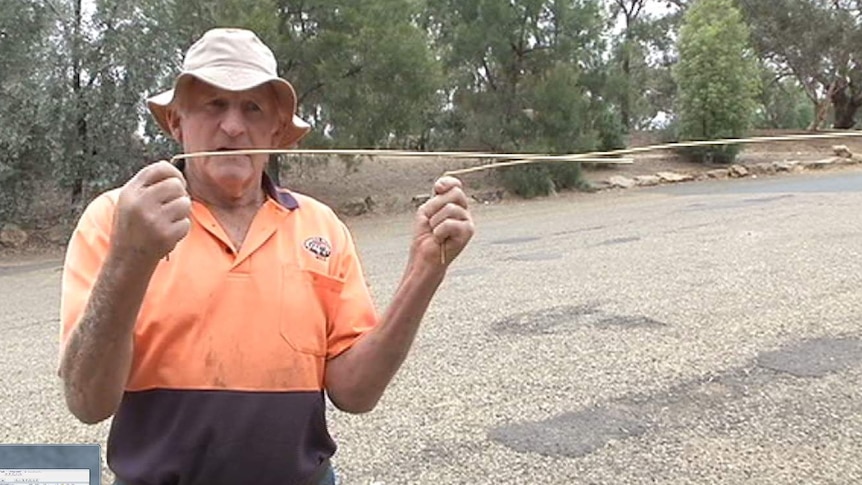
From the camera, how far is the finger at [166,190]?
1.52m

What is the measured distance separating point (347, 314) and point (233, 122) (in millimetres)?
487

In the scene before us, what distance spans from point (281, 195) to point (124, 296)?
0.58 meters

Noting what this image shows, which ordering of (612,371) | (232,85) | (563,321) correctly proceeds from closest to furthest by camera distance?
(232,85) < (612,371) < (563,321)

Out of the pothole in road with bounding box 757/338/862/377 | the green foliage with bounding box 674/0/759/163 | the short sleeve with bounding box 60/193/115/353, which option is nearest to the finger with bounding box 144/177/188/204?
the short sleeve with bounding box 60/193/115/353

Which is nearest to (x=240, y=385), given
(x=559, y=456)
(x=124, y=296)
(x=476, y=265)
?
(x=124, y=296)

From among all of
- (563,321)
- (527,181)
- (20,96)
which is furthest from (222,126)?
(527,181)

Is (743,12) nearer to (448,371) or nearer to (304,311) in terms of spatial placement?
(448,371)

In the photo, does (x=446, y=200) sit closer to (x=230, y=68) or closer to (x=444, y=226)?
(x=444, y=226)

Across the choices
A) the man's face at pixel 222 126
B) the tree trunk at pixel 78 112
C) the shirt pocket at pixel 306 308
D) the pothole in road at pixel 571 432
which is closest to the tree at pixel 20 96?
the tree trunk at pixel 78 112

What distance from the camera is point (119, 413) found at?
1.80 meters

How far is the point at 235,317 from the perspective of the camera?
1.81 meters

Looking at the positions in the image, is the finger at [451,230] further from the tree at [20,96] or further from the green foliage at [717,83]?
the green foliage at [717,83]

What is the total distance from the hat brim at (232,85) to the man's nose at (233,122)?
2.5 inches

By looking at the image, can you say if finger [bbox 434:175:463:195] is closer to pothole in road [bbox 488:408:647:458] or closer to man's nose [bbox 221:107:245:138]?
man's nose [bbox 221:107:245:138]
